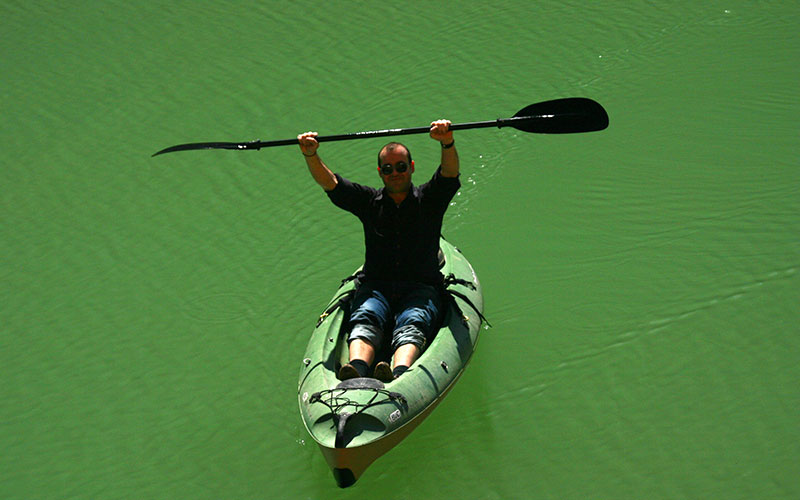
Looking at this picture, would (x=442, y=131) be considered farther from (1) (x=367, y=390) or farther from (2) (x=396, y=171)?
(1) (x=367, y=390)

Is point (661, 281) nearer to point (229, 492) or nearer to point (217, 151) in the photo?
point (229, 492)

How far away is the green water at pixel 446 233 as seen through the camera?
4.96m

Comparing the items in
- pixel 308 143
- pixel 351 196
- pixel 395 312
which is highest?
pixel 308 143

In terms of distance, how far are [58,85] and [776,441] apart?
25.8ft

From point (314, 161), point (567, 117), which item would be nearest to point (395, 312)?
point (314, 161)

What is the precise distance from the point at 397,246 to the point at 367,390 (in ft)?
3.20

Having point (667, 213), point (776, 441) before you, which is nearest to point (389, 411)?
point (776, 441)

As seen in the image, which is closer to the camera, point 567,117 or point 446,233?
point 567,117

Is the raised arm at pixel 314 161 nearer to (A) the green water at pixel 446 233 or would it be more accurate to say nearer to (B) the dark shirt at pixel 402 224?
(B) the dark shirt at pixel 402 224

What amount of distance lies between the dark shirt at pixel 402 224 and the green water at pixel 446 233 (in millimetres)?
808

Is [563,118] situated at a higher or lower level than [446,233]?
higher

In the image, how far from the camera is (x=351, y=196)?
5.05 m

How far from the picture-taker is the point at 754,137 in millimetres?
7230

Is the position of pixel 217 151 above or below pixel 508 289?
above
